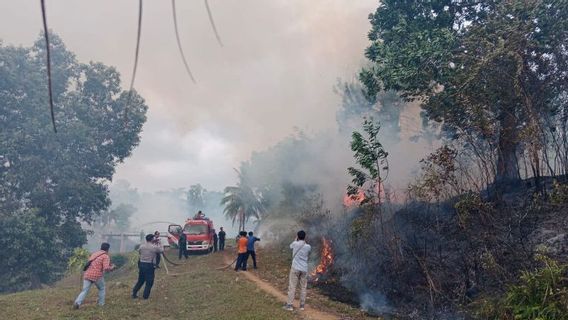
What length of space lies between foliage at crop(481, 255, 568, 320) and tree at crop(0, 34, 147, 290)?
25.3m

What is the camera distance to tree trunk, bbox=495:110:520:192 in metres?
12.7

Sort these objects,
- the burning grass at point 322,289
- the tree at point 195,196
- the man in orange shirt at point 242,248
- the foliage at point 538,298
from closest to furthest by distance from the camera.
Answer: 1. the foliage at point 538,298
2. the burning grass at point 322,289
3. the man in orange shirt at point 242,248
4. the tree at point 195,196

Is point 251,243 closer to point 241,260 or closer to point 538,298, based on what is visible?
point 241,260

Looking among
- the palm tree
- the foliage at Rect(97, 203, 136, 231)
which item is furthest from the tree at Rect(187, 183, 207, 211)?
the palm tree

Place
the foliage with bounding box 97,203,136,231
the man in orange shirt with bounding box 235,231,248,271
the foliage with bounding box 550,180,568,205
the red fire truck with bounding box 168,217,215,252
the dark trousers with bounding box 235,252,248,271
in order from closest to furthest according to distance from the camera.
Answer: the foliage with bounding box 550,180,568,205
the man in orange shirt with bounding box 235,231,248,271
the dark trousers with bounding box 235,252,248,271
the red fire truck with bounding box 168,217,215,252
the foliage with bounding box 97,203,136,231

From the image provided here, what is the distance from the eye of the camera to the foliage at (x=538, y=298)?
743 cm

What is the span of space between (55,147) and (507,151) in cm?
2925

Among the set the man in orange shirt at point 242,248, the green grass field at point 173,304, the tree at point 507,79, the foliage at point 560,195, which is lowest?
the green grass field at point 173,304

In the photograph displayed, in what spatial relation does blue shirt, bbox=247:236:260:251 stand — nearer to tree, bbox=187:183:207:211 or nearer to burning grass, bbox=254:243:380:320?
burning grass, bbox=254:243:380:320

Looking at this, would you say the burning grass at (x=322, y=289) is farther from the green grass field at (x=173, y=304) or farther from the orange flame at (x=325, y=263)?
the green grass field at (x=173, y=304)

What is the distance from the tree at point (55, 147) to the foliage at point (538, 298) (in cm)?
2528

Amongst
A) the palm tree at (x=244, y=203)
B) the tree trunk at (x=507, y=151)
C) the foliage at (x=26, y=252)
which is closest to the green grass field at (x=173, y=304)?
the tree trunk at (x=507, y=151)

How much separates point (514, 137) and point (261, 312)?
8932 mm

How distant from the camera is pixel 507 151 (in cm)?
1401
